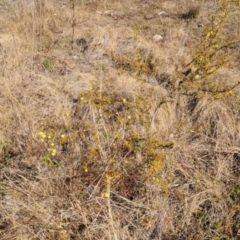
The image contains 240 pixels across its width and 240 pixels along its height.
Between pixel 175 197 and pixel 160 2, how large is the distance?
3.62m

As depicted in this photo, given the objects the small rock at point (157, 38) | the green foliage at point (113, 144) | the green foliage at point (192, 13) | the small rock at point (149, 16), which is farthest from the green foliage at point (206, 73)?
the small rock at point (149, 16)

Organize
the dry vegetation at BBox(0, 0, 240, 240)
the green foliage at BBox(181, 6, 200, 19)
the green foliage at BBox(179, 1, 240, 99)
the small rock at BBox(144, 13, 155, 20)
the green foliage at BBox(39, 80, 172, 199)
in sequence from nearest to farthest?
the dry vegetation at BBox(0, 0, 240, 240)
the green foliage at BBox(39, 80, 172, 199)
the green foliage at BBox(179, 1, 240, 99)
the green foliage at BBox(181, 6, 200, 19)
the small rock at BBox(144, 13, 155, 20)

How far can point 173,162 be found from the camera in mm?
2369

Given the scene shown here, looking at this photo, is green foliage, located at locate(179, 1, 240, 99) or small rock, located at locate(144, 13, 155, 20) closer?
green foliage, located at locate(179, 1, 240, 99)

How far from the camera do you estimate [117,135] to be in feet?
7.36

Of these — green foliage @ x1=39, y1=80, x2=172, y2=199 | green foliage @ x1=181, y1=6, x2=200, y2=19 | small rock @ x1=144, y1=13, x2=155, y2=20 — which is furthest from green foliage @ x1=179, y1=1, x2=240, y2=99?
small rock @ x1=144, y1=13, x2=155, y2=20

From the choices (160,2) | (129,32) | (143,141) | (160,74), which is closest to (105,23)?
(129,32)

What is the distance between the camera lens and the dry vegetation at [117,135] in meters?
2.02

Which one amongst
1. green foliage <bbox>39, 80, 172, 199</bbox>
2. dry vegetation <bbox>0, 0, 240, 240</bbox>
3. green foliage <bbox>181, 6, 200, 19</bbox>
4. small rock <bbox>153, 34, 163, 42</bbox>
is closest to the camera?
dry vegetation <bbox>0, 0, 240, 240</bbox>

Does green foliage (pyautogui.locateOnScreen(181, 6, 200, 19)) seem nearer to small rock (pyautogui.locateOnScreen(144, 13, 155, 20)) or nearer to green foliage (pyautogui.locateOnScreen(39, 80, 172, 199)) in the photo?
small rock (pyautogui.locateOnScreen(144, 13, 155, 20))

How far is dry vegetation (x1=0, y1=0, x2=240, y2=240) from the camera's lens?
6.63 feet

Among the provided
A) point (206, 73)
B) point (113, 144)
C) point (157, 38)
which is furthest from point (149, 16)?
point (113, 144)

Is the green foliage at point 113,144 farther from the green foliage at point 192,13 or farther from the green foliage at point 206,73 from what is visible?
the green foliage at point 192,13

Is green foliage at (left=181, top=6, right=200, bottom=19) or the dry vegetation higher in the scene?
green foliage at (left=181, top=6, right=200, bottom=19)
